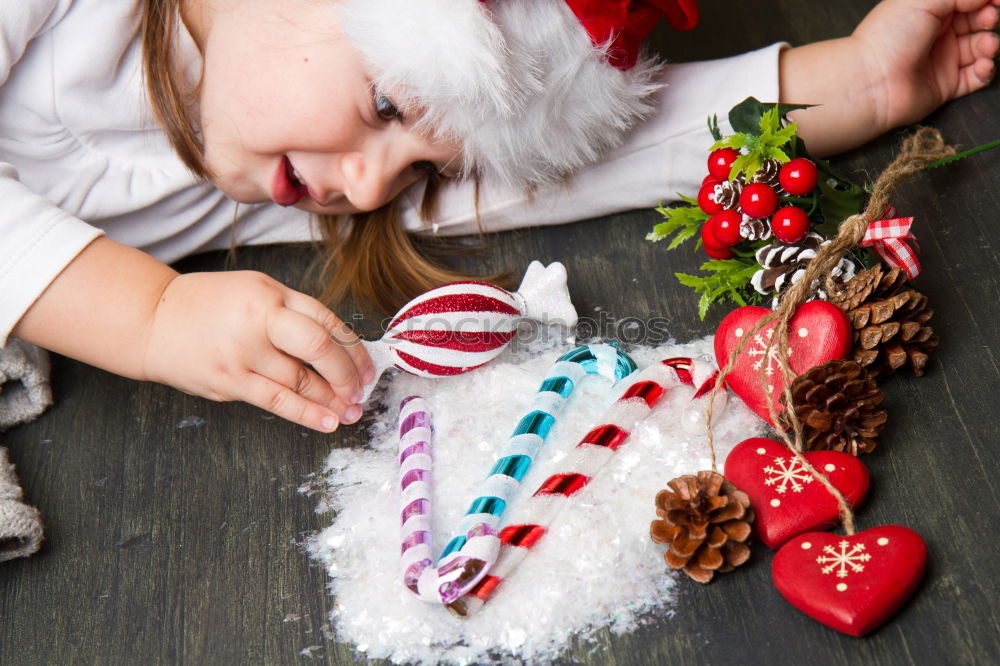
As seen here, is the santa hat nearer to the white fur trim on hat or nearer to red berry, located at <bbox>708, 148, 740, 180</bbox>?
the white fur trim on hat

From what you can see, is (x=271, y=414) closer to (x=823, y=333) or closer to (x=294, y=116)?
(x=294, y=116)

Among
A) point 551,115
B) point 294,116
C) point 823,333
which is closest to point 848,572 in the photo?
point 823,333

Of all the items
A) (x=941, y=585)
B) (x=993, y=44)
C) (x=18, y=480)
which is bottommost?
(x=18, y=480)

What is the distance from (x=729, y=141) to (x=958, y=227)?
32 centimetres

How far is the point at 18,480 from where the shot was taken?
0.93 metres

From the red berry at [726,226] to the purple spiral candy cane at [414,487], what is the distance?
1.15ft

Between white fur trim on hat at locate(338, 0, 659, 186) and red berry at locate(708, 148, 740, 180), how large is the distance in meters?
0.14

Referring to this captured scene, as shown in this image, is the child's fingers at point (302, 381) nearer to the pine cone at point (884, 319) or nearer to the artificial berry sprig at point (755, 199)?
the artificial berry sprig at point (755, 199)

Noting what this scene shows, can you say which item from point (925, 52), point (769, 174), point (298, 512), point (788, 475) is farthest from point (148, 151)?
point (925, 52)

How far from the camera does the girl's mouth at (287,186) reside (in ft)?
3.43

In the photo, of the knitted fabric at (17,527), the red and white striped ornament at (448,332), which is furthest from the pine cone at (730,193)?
Answer: the knitted fabric at (17,527)

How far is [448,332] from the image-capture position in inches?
35.3

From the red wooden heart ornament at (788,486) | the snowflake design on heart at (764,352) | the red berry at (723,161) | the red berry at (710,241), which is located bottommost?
the red wooden heart ornament at (788,486)

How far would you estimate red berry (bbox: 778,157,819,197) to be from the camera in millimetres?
855
